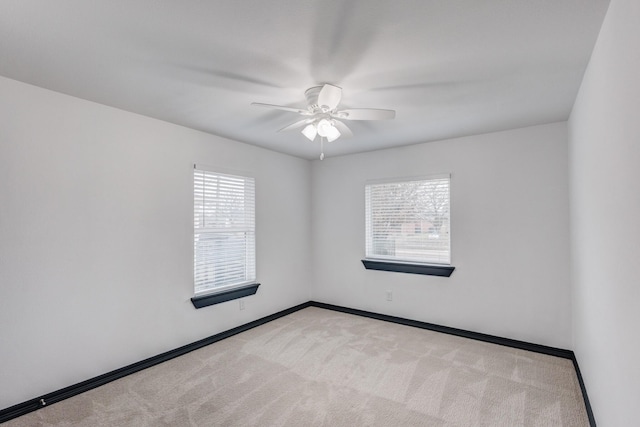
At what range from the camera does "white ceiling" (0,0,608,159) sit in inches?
57.7

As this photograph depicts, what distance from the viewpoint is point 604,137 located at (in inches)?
65.7

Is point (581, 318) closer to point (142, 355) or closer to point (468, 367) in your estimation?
point (468, 367)

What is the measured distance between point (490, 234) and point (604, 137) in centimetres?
202

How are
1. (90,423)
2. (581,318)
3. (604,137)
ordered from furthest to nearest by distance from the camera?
(581,318) < (90,423) < (604,137)

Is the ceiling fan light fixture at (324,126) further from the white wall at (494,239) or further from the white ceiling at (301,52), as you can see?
the white wall at (494,239)

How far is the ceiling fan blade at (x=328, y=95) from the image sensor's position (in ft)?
6.74

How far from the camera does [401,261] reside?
4.16 metres

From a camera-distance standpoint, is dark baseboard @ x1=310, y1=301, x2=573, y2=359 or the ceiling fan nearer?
the ceiling fan

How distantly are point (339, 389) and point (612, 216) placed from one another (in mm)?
2155

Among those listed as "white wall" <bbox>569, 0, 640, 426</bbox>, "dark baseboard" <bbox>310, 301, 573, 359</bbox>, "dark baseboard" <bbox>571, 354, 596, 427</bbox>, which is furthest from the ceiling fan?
"dark baseboard" <bbox>310, 301, 573, 359</bbox>

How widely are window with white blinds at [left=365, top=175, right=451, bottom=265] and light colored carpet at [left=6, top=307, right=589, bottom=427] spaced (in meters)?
1.07

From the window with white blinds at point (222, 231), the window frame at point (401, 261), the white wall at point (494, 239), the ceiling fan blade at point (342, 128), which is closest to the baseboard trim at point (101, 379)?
the window with white blinds at point (222, 231)

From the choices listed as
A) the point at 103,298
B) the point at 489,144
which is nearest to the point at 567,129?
the point at 489,144

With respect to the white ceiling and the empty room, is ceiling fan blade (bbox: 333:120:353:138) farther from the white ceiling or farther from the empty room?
the white ceiling
